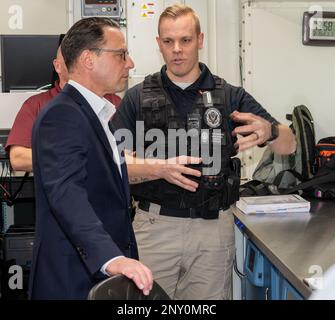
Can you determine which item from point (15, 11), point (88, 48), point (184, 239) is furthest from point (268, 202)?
point (15, 11)

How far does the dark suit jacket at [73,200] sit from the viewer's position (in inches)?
51.6

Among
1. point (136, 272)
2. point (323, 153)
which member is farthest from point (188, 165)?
point (323, 153)

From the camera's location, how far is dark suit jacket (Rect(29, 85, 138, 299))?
1312mm

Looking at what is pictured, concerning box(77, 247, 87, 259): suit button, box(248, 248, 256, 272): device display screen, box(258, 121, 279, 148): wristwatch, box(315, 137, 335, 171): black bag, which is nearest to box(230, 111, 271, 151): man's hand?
box(258, 121, 279, 148): wristwatch

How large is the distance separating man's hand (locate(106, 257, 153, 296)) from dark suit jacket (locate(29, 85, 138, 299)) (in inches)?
1.6

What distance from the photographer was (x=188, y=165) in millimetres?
2076

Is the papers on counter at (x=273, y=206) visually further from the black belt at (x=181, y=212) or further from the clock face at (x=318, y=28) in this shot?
the clock face at (x=318, y=28)

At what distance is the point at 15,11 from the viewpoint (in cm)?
371

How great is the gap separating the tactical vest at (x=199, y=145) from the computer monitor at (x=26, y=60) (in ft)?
4.44

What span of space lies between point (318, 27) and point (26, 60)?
1920 millimetres

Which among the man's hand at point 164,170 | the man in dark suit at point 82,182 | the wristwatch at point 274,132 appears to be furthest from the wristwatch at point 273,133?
the man in dark suit at point 82,182

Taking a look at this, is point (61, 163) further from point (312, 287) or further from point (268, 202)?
point (268, 202)

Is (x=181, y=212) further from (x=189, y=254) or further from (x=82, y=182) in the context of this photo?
(x=82, y=182)

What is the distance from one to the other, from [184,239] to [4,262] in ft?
5.59
